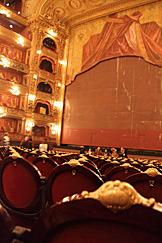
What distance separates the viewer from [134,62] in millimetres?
15555

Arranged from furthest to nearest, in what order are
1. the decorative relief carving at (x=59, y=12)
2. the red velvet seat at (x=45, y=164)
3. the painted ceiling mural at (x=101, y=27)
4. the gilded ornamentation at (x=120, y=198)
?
the decorative relief carving at (x=59, y=12)
the painted ceiling mural at (x=101, y=27)
the red velvet seat at (x=45, y=164)
the gilded ornamentation at (x=120, y=198)

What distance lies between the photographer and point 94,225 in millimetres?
683

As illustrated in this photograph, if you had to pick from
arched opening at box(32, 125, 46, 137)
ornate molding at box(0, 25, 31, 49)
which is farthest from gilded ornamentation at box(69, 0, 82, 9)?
arched opening at box(32, 125, 46, 137)

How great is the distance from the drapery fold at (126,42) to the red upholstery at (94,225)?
49.8 ft

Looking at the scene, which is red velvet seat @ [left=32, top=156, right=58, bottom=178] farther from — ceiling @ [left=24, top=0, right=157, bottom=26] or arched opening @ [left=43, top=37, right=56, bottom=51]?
arched opening @ [left=43, top=37, right=56, bottom=51]

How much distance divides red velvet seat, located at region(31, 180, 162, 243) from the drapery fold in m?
15.2

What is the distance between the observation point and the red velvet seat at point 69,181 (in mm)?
1615

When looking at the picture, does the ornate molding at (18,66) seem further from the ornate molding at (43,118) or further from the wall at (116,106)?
the wall at (116,106)

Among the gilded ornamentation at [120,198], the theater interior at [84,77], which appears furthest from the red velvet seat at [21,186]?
the theater interior at [84,77]

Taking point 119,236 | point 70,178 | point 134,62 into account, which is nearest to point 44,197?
point 70,178

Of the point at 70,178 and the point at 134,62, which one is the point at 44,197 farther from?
the point at 134,62

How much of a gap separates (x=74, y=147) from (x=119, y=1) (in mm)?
10940

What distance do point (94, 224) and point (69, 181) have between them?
1.07 m

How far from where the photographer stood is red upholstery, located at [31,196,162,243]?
0.62 m
